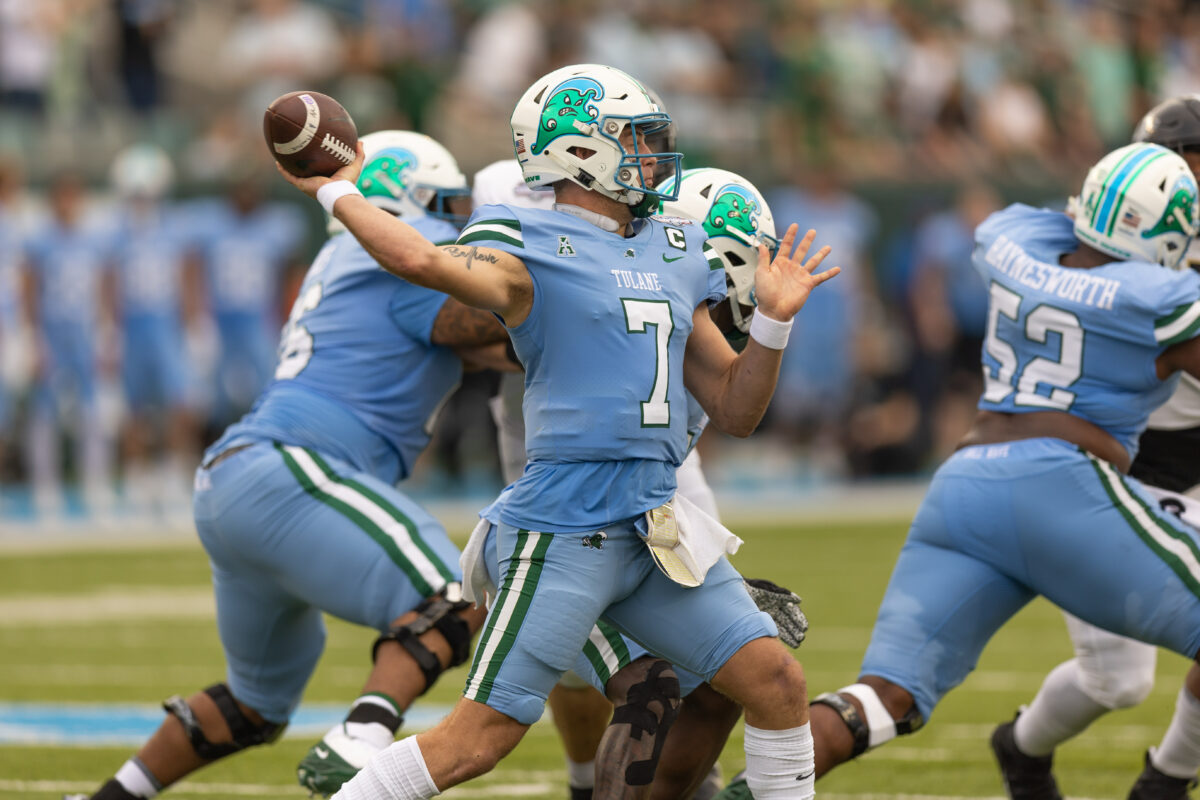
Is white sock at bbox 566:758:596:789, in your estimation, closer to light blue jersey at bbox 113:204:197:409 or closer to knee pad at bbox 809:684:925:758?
knee pad at bbox 809:684:925:758

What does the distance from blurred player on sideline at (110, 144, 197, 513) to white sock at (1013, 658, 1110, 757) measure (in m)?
9.20

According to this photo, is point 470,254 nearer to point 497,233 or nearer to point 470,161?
point 497,233

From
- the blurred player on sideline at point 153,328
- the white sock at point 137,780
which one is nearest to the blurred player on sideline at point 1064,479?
the white sock at point 137,780

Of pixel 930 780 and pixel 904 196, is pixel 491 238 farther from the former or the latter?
pixel 904 196

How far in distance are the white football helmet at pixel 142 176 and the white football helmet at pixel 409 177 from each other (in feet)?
26.2

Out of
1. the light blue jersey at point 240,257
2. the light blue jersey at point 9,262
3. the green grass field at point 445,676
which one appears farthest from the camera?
the light blue jersey at point 240,257

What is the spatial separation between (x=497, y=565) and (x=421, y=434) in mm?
1139

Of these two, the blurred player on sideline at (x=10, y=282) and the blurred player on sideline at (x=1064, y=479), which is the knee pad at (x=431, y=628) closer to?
the blurred player on sideline at (x=1064, y=479)

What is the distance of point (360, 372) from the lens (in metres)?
4.95

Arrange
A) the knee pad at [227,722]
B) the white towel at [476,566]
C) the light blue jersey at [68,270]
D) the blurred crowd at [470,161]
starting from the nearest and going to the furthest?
the white towel at [476,566]
the knee pad at [227,722]
the light blue jersey at [68,270]
the blurred crowd at [470,161]

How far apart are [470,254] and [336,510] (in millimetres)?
1132

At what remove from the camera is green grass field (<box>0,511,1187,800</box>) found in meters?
5.74

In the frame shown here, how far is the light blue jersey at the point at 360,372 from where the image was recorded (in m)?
4.90

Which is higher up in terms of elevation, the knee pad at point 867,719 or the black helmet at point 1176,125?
the black helmet at point 1176,125
